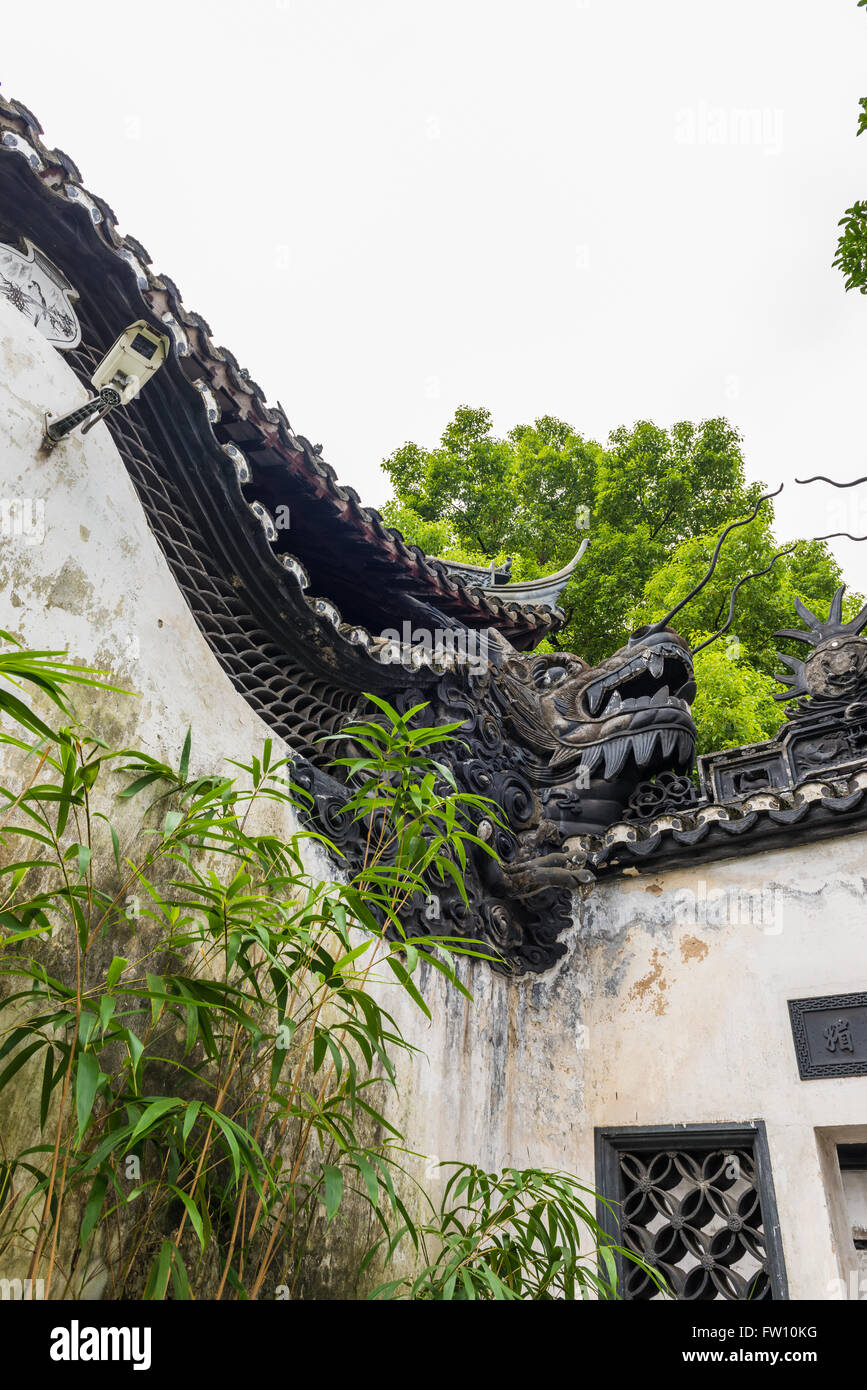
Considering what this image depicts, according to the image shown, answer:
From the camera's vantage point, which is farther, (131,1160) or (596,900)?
(596,900)

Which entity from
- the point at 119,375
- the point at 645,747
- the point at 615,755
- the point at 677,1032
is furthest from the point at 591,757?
the point at 119,375

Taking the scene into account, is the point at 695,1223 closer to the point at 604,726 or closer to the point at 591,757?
the point at 591,757

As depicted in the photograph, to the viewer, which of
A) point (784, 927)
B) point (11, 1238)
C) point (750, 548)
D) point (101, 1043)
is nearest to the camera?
point (101, 1043)

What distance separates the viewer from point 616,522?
14.0 meters

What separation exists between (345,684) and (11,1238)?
2.78m

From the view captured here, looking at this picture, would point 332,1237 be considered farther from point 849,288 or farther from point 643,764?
point 849,288

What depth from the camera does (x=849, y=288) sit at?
446 centimetres

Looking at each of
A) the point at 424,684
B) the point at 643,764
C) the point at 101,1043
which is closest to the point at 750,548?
the point at 643,764

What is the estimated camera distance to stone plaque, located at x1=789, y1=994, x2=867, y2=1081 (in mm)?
3953

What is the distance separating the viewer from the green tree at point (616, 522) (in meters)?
11.6

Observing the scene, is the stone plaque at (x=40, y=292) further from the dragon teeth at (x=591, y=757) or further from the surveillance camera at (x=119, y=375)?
the dragon teeth at (x=591, y=757)

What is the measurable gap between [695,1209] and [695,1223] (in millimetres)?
59

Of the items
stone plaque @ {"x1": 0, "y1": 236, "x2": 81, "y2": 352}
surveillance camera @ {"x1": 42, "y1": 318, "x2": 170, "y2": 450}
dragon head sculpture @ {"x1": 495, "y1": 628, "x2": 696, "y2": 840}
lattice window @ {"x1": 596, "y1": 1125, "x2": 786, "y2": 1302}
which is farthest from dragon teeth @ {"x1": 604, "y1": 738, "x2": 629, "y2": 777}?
stone plaque @ {"x1": 0, "y1": 236, "x2": 81, "y2": 352}

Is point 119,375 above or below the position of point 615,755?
above
